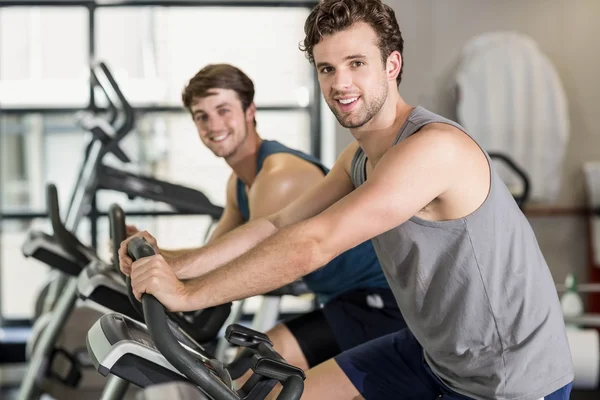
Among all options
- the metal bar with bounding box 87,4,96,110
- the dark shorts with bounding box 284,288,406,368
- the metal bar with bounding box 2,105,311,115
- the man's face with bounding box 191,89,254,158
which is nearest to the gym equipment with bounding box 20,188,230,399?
the dark shorts with bounding box 284,288,406,368

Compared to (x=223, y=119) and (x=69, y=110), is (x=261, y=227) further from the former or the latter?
(x=69, y=110)

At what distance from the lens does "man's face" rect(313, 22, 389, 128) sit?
151 cm

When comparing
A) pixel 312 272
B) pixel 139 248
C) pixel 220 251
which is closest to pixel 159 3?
pixel 312 272

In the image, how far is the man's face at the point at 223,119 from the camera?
2387 millimetres

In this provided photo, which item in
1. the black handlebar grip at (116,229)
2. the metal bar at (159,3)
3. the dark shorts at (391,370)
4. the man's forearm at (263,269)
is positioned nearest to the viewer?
the man's forearm at (263,269)

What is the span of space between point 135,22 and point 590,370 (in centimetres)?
368

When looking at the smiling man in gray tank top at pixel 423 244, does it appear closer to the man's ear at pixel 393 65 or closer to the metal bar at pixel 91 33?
the man's ear at pixel 393 65

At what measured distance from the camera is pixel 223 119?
239 cm

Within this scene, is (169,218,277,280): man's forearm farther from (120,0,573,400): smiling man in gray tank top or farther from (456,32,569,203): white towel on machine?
(456,32,569,203): white towel on machine

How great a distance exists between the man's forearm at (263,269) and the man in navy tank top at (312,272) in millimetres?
712

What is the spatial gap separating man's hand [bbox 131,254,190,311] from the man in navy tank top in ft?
2.26

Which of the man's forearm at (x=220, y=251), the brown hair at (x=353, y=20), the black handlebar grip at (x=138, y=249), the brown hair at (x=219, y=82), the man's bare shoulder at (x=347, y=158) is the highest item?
the brown hair at (x=353, y=20)

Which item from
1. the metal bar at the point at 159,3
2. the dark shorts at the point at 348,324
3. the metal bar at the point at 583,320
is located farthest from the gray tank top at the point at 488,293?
the metal bar at the point at 159,3

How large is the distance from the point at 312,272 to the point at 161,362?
965 mm
